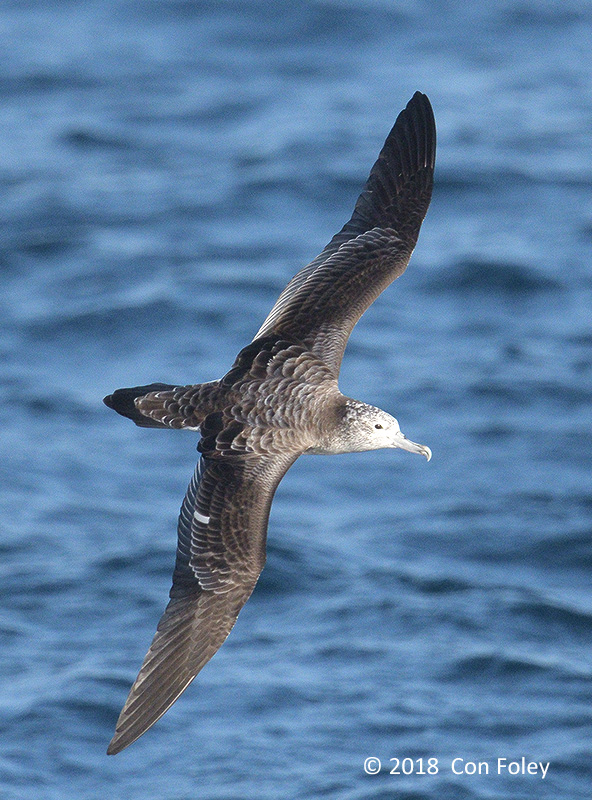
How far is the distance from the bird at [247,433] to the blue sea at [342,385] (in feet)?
12.5

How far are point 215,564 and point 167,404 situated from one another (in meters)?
1.18

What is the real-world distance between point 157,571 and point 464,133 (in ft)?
29.9

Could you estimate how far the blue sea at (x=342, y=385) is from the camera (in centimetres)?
1352

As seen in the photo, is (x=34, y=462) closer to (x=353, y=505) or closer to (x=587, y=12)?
(x=353, y=505)

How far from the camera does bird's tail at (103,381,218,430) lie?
10.0 m

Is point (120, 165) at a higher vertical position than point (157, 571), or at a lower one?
Result: higher

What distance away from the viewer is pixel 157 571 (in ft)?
49.4

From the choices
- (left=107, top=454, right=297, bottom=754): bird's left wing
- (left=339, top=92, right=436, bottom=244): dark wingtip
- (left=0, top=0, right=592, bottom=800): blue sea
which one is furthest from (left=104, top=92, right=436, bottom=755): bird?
(left=0, top=0, right=592, bottom=800): blue sea

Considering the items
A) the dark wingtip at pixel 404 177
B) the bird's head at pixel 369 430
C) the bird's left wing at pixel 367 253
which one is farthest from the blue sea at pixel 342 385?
the dark wingtip at pixel 404 177

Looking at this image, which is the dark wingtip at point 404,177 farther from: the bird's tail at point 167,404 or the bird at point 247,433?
the bird's tail at point 167,404

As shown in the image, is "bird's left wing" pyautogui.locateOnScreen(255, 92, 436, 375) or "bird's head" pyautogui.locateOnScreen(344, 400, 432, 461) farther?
"bird's left wing" pyautogui.locateOnScreen(255, 92, 436, 375)

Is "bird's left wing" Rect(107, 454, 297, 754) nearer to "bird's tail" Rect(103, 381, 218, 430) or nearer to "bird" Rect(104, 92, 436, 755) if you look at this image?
"bird" Rect(104, 92, 436, 755)

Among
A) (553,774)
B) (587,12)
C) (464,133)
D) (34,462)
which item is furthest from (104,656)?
(587,12)

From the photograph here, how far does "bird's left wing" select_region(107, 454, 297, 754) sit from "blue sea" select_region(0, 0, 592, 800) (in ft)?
12.5
